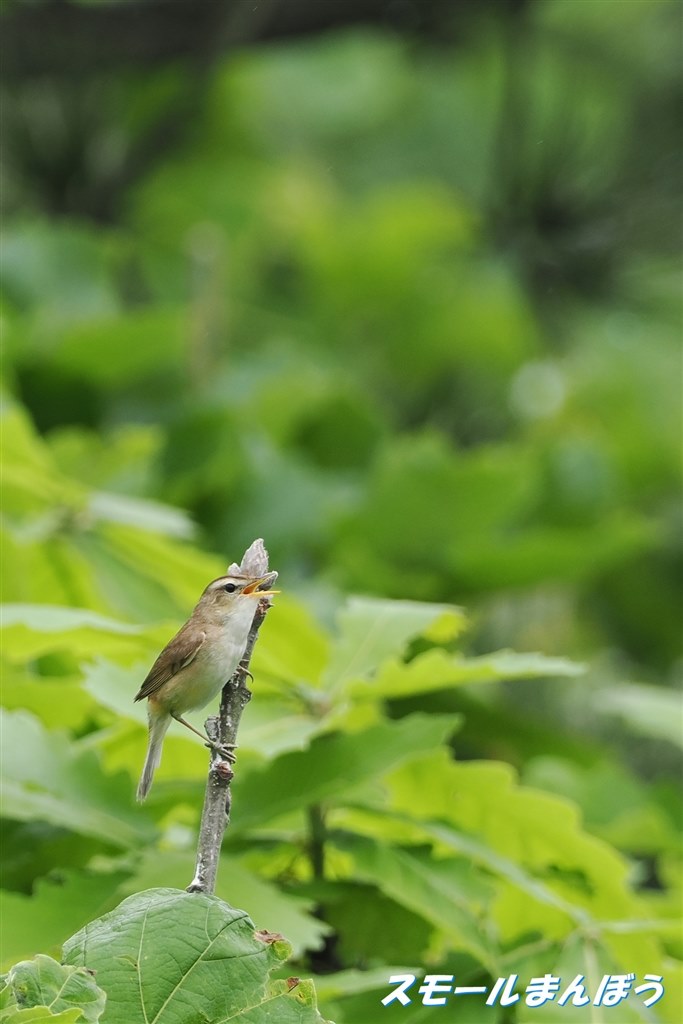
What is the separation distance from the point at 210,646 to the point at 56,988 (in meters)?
0.08

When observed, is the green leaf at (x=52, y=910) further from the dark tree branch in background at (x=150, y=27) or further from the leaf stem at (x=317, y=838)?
the dark tree branch in background at (x=150, y=27)

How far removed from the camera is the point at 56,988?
0.30 m

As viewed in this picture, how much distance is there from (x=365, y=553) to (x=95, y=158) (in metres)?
0.72

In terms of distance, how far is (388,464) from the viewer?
3.19 ft

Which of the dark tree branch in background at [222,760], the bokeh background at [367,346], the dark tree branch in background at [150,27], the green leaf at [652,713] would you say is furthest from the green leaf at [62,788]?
the dark tree branch in background at [150,27]

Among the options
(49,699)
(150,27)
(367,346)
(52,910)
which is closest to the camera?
(52,910)

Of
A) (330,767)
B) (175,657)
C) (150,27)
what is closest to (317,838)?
(330,767)

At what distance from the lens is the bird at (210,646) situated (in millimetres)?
316

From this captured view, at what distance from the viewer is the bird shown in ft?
1.04

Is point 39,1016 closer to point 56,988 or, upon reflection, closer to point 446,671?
point 56,988

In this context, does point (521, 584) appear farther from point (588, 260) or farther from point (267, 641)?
point (588, 260)

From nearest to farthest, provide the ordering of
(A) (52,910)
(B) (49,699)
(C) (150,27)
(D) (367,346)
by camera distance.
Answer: (A) (52,910) < (B) (49,699) < (C) (150,27) < (D) (367,346)

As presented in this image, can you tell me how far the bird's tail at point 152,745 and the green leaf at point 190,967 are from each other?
6 cm

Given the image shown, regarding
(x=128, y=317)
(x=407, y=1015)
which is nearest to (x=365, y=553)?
(x=128, y=317)
